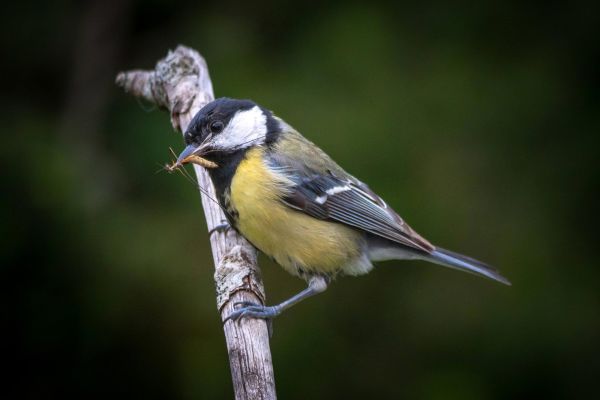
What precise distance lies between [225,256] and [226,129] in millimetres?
426

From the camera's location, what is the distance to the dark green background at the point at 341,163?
10.4 ft

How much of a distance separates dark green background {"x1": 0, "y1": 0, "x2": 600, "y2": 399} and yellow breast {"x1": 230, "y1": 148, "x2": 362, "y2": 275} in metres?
0.64

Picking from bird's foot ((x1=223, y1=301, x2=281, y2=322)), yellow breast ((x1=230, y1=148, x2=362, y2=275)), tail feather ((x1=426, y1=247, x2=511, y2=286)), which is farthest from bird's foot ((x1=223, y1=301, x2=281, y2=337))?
tail feather ((x1=426, y1=247, x2=511, y2=286))

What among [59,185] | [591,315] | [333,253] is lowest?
[591,315]

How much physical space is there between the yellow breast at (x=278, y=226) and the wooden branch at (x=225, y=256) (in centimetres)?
10

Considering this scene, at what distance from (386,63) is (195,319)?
147 cm

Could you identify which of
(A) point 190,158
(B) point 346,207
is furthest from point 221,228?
(B) point 346,207

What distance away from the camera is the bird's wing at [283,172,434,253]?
2664 millimetres

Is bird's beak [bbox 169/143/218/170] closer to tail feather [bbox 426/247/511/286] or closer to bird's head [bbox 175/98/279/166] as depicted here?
bird's head [bbox 175/98/279/166]

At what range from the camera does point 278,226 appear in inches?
101

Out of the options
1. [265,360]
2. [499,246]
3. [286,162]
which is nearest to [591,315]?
[499,246]

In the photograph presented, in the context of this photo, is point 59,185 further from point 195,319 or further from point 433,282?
point 433,282

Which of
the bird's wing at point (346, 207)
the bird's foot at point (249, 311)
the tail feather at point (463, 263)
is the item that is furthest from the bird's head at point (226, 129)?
the tail feather at point (463, 263)

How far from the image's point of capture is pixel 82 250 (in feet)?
10.4
